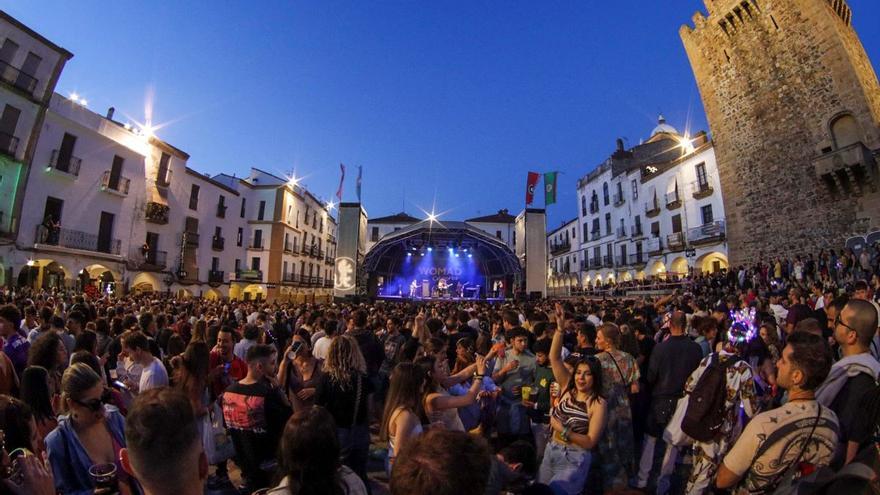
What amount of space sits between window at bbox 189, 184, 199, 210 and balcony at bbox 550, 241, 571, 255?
3601 centimetres

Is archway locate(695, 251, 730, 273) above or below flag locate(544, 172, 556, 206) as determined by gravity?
below

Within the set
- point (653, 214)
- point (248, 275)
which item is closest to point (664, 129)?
point (653, 214)

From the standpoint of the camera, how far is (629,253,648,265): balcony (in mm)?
31386

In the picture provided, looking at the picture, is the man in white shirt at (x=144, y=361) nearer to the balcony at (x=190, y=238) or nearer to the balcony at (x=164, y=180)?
the balcony at (x=164, y=180)

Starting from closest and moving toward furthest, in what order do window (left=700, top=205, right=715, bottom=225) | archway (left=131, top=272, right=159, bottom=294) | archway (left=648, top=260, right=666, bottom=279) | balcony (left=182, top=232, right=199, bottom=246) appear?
archway (left=131, top=272, right=159, bottom=294), window (left=700, top=205, right=715, bottom=225), balcony (left=182, top=232, right=199, bottom=246), archway (left=648, top=260, right=666, bottom=279)

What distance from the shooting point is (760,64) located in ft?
65.9

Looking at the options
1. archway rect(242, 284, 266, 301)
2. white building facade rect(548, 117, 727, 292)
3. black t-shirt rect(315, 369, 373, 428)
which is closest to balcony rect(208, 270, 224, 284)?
archway rect(242, 284, 266, 301)

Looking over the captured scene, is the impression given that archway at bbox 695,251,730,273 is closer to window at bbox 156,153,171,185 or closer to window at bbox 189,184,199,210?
window at bbox 189,184,199,210

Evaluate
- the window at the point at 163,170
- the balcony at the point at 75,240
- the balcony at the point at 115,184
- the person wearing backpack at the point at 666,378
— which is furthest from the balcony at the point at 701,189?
the balcony at the point at 75,240

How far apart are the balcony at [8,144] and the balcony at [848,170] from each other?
32421mm

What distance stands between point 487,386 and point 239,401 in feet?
7.63

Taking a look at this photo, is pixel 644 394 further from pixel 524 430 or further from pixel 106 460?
pixel 106 460

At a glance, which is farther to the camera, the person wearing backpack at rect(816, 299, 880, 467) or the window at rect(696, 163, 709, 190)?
the window at rect(696, 163, 709, 190)

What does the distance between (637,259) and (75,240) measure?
113 ft
